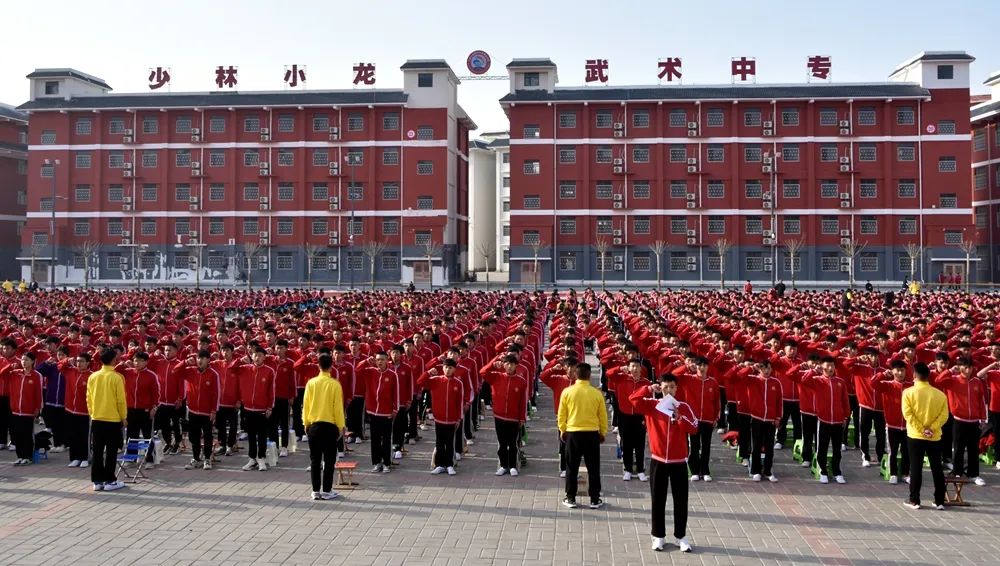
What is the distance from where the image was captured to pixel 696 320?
17016 mm

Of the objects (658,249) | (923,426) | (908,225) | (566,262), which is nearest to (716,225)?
(658,249)

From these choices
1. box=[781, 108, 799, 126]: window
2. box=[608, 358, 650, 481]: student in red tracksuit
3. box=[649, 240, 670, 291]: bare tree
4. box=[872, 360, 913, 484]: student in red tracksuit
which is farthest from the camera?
box=[781, 108, 799, 126]: window

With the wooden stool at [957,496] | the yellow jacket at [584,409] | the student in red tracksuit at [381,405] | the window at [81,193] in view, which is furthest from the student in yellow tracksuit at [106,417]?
the window at [81,193]

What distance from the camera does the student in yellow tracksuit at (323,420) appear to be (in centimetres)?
911

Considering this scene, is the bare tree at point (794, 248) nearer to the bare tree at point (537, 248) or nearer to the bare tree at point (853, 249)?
the bare tree at point (853, 249)

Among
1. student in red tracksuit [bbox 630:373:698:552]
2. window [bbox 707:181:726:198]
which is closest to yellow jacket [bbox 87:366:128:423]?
student in red tracksuit [bbox 630:373:698:552]

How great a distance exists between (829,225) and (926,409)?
47.1 m

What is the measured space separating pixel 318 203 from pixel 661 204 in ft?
69.9

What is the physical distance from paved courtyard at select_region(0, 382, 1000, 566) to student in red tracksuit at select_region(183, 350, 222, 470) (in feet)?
0.94

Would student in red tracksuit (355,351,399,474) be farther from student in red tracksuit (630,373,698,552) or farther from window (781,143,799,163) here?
window (781,143,799,163)

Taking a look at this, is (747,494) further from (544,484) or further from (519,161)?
(519,161)

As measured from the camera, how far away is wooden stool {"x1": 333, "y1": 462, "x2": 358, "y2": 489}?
Result: 9.66 m

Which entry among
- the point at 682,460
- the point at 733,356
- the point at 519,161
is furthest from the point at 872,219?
the point at 682,460

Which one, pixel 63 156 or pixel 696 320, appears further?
pixel 63 156
